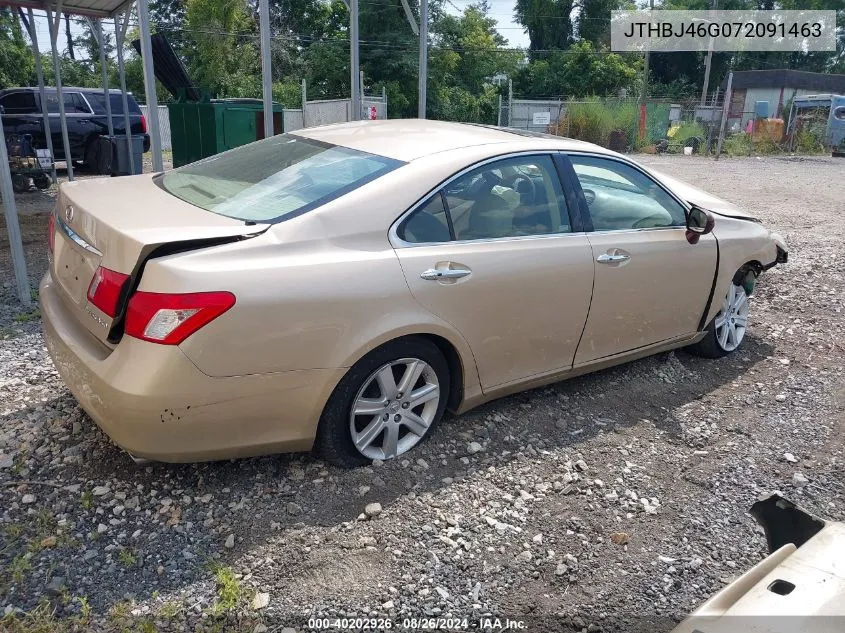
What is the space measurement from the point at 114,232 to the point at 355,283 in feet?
3.14

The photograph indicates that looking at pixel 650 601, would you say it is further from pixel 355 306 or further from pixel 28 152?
pixel 28 152

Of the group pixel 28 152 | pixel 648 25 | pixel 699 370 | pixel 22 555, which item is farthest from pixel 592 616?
pixel 648 25

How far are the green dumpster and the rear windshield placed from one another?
6983 millimetres

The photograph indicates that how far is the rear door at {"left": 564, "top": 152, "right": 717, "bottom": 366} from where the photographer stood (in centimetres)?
386

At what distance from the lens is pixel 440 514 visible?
3.04 metres

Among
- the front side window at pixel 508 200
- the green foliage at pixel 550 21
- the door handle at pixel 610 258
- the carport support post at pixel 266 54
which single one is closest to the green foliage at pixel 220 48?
the green foliage at pixel 550 21

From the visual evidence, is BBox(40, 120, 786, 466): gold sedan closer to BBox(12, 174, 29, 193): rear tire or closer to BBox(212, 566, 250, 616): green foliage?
BBox(212, 566, 250, 616): green foliage

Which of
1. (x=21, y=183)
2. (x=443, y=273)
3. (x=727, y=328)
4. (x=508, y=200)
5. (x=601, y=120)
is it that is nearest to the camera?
(x=443, y=273)

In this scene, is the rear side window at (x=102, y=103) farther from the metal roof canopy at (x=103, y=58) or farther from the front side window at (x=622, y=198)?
the front side window at (x=622, y=198)

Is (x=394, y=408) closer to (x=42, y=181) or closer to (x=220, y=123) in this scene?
(x=220, y=123)

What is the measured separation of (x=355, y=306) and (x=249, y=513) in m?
0.95

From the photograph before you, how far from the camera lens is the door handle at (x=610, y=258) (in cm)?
377

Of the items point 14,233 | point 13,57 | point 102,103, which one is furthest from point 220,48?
point 14,233

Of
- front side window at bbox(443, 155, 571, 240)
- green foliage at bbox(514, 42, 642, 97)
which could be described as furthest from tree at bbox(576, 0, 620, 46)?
front side window at bbox(443, 155, 571, 240)
